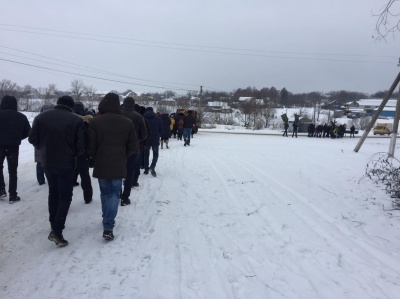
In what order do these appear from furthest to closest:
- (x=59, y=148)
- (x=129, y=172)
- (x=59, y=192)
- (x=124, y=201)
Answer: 1. (x=124, y=201)
2. (x=129, y=172)
3. (x=59, y=192)
4. (x=59, y=148)

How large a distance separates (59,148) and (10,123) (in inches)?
100

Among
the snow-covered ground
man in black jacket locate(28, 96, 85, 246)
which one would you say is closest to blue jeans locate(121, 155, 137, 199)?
the snow-covered ground

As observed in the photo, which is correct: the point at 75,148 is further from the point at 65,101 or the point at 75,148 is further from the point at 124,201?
the point at 124,201

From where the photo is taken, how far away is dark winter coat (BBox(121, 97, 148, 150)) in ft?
19.1

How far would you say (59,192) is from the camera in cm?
447

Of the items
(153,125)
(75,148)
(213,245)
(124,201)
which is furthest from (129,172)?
(153,125)

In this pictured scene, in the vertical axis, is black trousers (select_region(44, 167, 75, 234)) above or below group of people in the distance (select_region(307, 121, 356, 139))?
below

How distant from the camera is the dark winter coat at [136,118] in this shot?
581 cm

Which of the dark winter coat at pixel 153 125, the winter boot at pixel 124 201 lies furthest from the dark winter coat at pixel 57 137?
the dark winter coat at pixel 153 125

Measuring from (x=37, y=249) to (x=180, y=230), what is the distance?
2.02 m

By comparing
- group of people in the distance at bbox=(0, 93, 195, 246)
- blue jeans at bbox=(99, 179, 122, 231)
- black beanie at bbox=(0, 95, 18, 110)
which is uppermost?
black beanie at bbox=(0, 95, 18, 110)

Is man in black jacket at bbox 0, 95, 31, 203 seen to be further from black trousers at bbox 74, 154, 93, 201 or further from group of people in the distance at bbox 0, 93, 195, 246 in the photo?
group of people in the distance at bbox 0, 93, 195, 246

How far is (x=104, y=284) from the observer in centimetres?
356

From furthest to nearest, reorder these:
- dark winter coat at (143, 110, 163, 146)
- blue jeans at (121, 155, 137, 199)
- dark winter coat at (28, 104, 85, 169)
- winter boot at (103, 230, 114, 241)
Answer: dark winter coat at (143, 110, 163, 146)
blue jeans at (121, 155, 137, 199)
winter boot at (103, 230, 114, 241)
dark winter coat at (28, 104, 85, 169)
